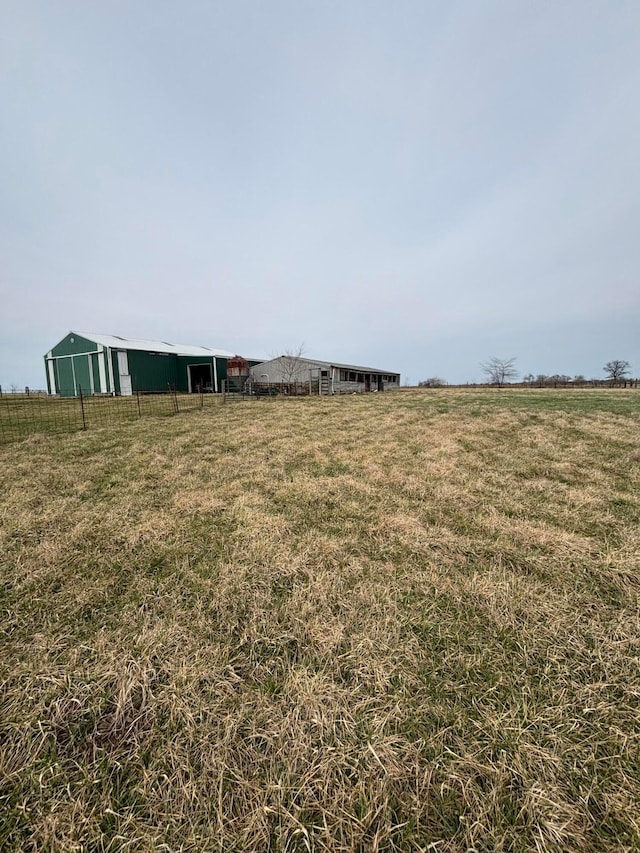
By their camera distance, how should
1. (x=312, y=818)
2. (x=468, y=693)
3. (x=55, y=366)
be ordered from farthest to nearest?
(x=55, y=366) < (x=468, y=693) < (x=312, y=818)

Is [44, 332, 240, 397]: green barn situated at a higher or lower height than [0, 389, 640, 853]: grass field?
higher

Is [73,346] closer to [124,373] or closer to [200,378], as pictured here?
[124,373]

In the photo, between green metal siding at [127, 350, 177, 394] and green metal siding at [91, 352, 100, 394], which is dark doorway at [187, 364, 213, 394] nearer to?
green metal siding at [127, 350, 177, 394]

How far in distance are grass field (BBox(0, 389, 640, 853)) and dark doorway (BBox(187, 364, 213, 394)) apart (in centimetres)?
2382

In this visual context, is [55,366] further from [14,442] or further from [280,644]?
[280,644]

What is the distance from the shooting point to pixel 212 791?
125 centimetres

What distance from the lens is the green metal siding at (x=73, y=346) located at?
841 inches

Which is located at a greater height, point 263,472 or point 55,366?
point 55,366

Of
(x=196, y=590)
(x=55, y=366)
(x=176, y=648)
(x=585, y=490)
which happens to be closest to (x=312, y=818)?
(x=176, y=648)

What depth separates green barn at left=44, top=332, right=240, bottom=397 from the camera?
21.0 metres

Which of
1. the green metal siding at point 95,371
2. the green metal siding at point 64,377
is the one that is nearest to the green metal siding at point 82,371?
the green metal siding at point 95,371

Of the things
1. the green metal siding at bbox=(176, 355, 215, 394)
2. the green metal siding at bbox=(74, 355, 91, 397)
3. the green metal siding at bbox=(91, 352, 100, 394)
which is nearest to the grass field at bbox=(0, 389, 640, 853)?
the green metal siding at bbox=(91, 352, 100, 394)

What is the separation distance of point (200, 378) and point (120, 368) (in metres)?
6.33

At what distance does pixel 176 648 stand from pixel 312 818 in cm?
106
